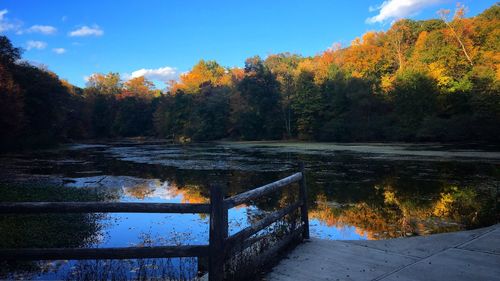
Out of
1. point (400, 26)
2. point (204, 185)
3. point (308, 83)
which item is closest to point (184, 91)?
point (308, 83)

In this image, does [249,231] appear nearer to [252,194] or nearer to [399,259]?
[252,194]

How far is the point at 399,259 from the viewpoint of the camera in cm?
543

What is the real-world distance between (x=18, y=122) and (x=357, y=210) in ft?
125

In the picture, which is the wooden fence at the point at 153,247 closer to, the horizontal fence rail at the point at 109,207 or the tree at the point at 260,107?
the horizontal fence rail at the point at 109,207

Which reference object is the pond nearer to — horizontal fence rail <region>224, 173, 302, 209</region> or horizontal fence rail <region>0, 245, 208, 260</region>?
horizontal fence rail <region>224, 173, 302, 209</region>

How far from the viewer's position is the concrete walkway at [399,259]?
4.78 meters

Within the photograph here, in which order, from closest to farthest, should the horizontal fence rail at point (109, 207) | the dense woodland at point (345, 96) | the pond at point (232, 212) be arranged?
the horizontal fence rail at point (109, 207) → the pond at point (232, 212) → the dense woodland at point (345, 96)

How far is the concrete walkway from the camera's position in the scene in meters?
4.78

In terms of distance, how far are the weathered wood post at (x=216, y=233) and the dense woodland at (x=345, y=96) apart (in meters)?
37.3

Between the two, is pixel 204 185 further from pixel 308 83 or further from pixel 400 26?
pixel 400 26

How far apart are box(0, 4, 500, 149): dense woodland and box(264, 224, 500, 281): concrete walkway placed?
122 feet

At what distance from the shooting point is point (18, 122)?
3844 cm

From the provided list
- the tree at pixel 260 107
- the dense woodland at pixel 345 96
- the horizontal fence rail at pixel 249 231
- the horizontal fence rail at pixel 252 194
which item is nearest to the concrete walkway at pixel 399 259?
the horizontal fence rail at pixel 249 231

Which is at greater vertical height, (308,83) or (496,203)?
(308,83)
